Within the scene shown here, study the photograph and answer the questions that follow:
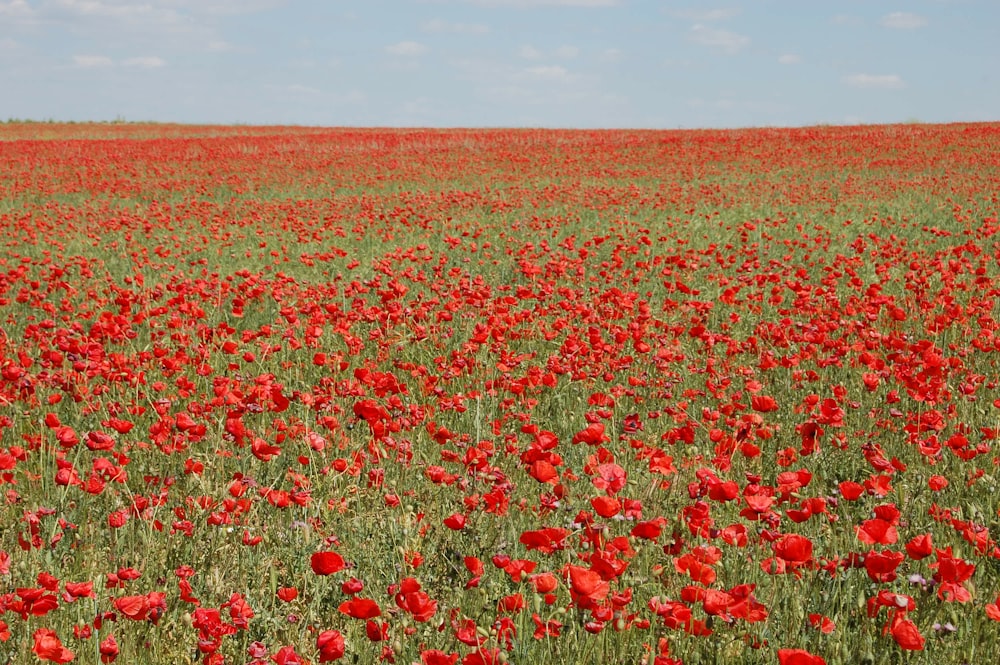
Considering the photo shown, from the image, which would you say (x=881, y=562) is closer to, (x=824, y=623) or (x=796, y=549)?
(x=796, y=549)

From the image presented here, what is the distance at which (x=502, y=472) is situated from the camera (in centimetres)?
316

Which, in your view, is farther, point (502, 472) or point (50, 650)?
point (502, 472)

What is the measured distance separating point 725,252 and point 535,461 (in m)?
7.83

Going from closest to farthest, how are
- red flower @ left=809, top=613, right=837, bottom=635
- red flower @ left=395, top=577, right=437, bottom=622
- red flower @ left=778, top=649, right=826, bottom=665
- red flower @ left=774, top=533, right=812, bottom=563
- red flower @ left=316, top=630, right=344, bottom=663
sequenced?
1. red flower @ left=778, top=649, right=826, bottom=665
2. red flower @ left=316, top=630, right=344, bottom=663
3. red flower @ left=395, top=577, right=437, bottom=622
4. red flower @ left=774, top=533, right=812, bottom=563
5. red flower @ left=809, top=613, right=837, bottom=635

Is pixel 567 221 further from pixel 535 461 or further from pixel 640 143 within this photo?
pixel 640 143

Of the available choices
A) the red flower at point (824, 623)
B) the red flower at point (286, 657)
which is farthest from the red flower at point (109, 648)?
the red flower at point (824, 623)

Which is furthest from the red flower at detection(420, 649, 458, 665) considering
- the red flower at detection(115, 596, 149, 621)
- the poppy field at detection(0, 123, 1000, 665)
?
the red flower at detection(115, 596, 149, 621)

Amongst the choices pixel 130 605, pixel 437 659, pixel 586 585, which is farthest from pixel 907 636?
→ pixel 130 605

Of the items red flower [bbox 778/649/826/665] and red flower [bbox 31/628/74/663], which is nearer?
red flower [bbox 778/649/826/665]

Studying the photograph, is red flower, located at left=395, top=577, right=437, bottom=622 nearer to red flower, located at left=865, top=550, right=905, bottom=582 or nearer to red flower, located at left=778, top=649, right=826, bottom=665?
red flower, located at left=778, top=649, right=826, bottom=665

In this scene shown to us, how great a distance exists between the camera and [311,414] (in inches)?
177

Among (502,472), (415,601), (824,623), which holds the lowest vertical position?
(824,623)

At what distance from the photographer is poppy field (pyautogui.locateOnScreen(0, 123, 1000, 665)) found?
2330 millimetres

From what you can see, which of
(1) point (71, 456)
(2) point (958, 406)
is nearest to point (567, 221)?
(2) point (958, 406)
